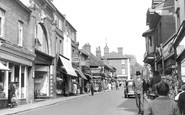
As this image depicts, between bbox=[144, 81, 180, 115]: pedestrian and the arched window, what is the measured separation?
21.5 meters

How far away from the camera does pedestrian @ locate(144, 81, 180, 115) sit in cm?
454

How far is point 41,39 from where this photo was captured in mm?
26781

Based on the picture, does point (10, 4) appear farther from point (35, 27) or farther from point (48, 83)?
point (48, 83)

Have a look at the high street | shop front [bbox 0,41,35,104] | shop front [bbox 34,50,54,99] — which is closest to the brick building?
shop front [bbox 34,50,54,99]

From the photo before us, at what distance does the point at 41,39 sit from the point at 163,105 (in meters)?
23.0

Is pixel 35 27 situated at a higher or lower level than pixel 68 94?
higher

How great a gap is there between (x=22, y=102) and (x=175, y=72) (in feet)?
35.4

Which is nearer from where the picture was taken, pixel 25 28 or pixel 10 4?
pixel 10 4

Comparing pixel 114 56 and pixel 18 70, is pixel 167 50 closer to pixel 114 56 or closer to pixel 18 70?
pixel 18 70

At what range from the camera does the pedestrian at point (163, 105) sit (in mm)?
4539

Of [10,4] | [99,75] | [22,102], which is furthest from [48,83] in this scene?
[99,75]

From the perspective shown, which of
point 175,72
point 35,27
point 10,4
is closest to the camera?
point 10,4

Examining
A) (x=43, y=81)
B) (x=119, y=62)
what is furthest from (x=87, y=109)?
(x=119, y=62)

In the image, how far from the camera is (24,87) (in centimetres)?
2200
